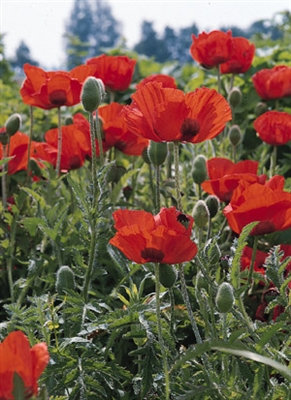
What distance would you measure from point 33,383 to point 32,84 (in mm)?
1184

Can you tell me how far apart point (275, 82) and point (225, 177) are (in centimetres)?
69

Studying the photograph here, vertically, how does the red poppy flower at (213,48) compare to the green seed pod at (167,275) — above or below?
above

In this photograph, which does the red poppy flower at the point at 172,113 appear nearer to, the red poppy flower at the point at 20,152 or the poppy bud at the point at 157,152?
the poppy bud at the point at 157,152

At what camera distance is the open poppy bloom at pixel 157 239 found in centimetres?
107

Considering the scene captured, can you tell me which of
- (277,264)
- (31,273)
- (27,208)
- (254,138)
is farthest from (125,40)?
(277,264)

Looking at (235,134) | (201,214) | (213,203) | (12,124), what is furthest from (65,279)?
(235,134)

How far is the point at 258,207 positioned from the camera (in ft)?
4.27

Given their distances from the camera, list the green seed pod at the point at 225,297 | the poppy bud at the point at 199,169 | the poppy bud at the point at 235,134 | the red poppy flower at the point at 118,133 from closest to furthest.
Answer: the green seed pod at the point at 225,297, the poppy bud at the point at 199,169, the red poppy flower at the point at 118,133, the poppy bud at the point at 235,134

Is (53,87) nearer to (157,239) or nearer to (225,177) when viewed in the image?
(225,177)

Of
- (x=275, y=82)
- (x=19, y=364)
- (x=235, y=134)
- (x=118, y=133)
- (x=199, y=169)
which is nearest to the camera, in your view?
(x=19, y=364)

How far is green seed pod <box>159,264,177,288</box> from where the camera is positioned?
3.72 ft

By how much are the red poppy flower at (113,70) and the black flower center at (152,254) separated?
39.0 inches

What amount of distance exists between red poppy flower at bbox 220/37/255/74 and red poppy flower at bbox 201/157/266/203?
58cm

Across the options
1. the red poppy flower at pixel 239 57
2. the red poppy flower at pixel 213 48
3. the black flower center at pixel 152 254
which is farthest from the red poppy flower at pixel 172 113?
the red poppy flower at pixel 239 57
